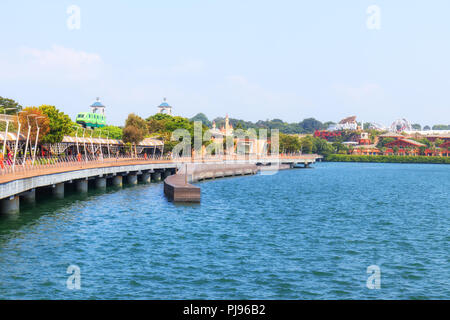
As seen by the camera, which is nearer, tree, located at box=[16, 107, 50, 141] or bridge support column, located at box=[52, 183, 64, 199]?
bridge support column, located at box=[52, 183, 64, 199]

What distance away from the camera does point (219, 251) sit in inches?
1252

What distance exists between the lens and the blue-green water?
77.2 feet

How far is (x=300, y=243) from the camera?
34875 millimetres

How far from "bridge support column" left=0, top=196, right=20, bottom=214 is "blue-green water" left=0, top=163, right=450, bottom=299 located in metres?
1.39

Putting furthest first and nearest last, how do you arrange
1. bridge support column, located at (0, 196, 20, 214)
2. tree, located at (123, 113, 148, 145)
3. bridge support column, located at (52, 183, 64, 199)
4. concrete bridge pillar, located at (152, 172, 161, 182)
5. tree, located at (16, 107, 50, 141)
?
tree, located at (123, 113, 148, 145)
concrete bridge pillar, located at (152, 172, 161, 182)
tree, located at (16, 107, 50, 141)
bridge support column, located at (52, 183, 64, 199)
bridge support column, located at (0, 196, 20, 214)

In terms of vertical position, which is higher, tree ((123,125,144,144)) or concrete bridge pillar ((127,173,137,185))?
tree ((123,125,144,144))

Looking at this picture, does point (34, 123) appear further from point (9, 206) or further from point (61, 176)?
point (9, 206)

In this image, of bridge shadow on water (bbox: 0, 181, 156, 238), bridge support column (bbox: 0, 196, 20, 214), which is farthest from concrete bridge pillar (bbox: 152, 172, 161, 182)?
bridge support column (bbox: 0, 196, 20, 214)

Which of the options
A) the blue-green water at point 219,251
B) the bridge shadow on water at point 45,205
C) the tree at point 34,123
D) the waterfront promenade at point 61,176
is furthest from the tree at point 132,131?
the blue-green water at point 219,251

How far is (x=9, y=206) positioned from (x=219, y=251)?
21.6 meters

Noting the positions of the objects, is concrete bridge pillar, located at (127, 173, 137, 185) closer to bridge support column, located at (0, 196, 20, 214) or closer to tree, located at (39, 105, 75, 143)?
tree, located at (39, 105, 75, 143)

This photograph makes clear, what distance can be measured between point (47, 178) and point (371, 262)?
33.3 meters

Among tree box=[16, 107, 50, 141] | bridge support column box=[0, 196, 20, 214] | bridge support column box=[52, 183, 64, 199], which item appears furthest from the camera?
tree box=[16, 107, 50, 141]

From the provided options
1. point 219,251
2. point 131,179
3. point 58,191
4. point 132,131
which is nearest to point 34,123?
point 131,179
